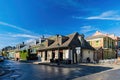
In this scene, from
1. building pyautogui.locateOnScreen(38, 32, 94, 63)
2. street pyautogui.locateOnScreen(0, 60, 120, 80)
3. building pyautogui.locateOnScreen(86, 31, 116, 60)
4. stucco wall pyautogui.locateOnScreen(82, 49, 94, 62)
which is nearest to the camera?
street pyautogui.locateOnScreen(0, 60, 120, 80)

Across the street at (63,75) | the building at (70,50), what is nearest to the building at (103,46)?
the building at (70,50)

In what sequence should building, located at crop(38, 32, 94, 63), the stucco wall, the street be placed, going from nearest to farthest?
the street < building, located at crop(38, 32, 94, 63) < the stucco wall

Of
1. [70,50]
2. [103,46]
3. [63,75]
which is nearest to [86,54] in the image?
[70,50]

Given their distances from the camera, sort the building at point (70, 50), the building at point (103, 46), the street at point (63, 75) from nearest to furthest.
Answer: the street at point (63, 75) → the building at point (70, 50) → the building at point (103, 46)

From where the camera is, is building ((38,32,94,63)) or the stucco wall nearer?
building ((38,32,94,63))

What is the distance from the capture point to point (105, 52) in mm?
53594

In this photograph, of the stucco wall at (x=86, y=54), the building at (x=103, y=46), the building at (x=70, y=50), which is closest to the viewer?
the building at (x=70, y=50)

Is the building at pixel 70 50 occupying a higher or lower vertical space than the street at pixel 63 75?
higher

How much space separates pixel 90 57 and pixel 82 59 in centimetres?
390

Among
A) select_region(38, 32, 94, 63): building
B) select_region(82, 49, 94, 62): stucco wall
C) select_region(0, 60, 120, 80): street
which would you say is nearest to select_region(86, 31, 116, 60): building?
select_region(82, 49, 94, 62): stucco wall

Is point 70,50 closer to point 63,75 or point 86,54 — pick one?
point 86,54

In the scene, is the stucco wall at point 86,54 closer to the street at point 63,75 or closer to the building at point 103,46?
the building at point 103,46

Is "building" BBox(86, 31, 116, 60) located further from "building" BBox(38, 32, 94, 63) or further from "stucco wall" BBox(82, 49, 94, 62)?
"building" BBox(38, 32, 94, 63)

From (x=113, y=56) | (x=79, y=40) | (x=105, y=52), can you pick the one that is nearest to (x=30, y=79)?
(x=79, y=40)
